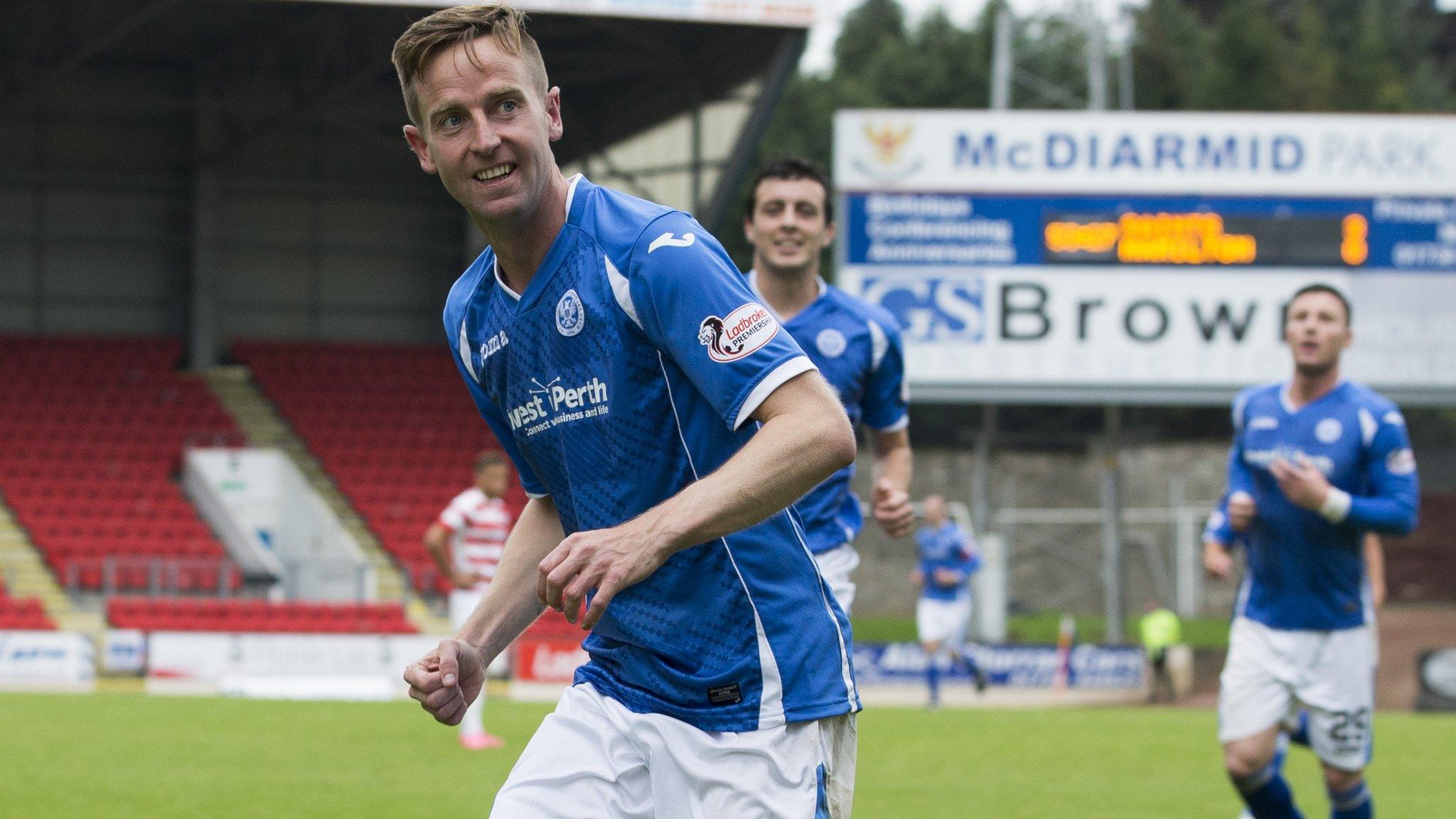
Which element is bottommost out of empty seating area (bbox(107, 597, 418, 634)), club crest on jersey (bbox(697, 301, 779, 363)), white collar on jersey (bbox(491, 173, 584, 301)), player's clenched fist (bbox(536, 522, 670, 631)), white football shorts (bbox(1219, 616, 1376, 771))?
empty seating area (bbox(107, 597, 418, 634))

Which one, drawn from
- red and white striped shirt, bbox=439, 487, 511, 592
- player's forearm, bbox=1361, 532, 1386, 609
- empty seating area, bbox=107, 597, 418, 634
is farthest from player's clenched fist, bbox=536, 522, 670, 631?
empty seating area, bbox=107, 597, 418, 634

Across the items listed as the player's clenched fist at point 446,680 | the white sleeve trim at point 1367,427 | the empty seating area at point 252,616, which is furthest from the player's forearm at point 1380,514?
the empty seating area at point 252,616

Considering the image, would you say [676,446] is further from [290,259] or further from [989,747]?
[290,259]

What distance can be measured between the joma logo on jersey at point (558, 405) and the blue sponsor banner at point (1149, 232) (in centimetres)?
1807

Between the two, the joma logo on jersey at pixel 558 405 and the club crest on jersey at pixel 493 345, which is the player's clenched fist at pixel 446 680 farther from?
the club crest on jersey at pixel 493 345

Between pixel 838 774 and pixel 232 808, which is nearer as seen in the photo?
pixel 838 774

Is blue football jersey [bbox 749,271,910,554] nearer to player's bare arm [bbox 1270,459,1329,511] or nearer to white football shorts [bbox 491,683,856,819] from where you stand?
player's bare arm [bbox 1270,459,1329,511]

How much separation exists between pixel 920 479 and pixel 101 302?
19009mm

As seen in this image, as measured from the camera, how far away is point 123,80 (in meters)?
29.1

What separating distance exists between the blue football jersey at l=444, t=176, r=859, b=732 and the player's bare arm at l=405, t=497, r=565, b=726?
0.97 ft

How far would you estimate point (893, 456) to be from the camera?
7.24 m

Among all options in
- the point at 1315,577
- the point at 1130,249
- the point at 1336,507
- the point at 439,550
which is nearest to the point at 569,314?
the point at 1336,507

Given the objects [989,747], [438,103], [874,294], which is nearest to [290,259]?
[874,294]

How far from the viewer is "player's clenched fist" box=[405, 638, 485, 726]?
329cm
